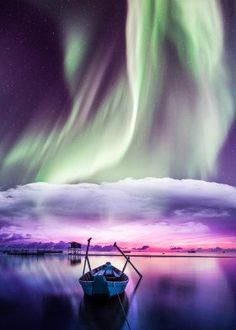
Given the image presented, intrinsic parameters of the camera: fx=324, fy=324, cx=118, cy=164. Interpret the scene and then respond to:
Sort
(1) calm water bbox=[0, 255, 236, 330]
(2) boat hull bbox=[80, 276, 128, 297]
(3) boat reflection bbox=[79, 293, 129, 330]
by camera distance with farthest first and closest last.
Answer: (2) boat hull bbox=[80, 276, 128, 297], (1) calm water bbox=[0, 255, 236, 330], (3) boat reflection bbox=[79, 293, 129, 330]

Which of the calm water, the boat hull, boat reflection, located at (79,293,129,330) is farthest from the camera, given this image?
the boat hull

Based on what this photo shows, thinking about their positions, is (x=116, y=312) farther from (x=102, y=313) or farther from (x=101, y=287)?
(x=101, y=287)

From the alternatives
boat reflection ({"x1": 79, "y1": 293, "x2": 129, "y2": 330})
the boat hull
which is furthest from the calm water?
the boat hull

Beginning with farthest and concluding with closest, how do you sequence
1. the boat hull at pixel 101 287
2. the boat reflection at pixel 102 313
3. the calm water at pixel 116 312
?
1. the boat hull at pixel 101 287
2. the calm water at pixel 116 312
3. the boat reflection at pixel 102 313

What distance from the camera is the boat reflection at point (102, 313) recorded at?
2189 centimetres

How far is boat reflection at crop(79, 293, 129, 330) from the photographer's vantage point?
21891 mm

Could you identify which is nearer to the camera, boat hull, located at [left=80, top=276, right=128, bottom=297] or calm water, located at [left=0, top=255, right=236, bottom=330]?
calm water, located at [left=0, top=255, right=236, bottom=330]

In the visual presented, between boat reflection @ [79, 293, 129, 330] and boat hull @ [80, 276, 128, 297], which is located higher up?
boat hull @ [80, 276, 128, 297]

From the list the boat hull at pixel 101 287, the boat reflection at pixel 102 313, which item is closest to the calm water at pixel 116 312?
the boat reflection at pixel 102 313

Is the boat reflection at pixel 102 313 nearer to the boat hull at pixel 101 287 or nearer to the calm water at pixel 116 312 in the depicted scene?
the calm water at pixel 116 312

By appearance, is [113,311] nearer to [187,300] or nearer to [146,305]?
[146,305]

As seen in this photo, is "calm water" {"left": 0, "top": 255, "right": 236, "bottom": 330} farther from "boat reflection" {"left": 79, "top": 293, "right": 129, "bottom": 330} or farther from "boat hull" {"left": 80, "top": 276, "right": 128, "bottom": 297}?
"boat hull" {"left": 80, "top": 276, "right": 128, "bottom": 297}

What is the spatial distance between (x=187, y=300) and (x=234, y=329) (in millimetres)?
12745

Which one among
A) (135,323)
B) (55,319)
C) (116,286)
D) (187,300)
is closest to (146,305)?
(116,286)
